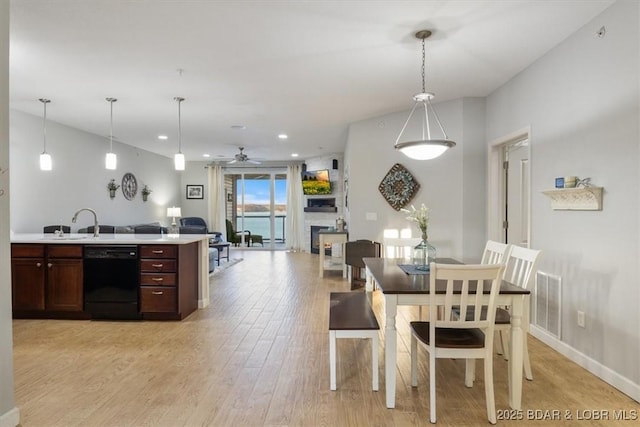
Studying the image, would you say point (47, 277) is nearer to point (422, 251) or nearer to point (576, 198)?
point (422, 251)

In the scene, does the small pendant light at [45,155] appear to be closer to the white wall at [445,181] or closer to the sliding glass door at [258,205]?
the white wall at [445,181]

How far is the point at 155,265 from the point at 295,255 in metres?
5.95

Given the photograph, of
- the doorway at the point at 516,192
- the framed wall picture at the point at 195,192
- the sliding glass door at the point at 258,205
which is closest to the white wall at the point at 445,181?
the doorway at the point at 516,192

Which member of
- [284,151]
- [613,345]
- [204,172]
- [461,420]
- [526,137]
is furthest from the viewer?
[204,172]

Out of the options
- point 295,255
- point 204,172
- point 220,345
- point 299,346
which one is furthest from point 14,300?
point 204,172

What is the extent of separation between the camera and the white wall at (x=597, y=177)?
246 centimetres

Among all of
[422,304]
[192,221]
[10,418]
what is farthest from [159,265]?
[192,221]

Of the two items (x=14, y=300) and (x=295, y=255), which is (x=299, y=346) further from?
(x=295, y=255)

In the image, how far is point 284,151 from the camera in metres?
9.26

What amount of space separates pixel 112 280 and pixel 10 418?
2085 millimetres

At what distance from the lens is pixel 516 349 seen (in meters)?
2.26

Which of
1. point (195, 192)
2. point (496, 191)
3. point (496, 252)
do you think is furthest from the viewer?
point (195, 192)

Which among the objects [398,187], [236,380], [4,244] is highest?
[398,187]

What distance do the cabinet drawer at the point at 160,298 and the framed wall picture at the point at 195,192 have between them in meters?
7.16
